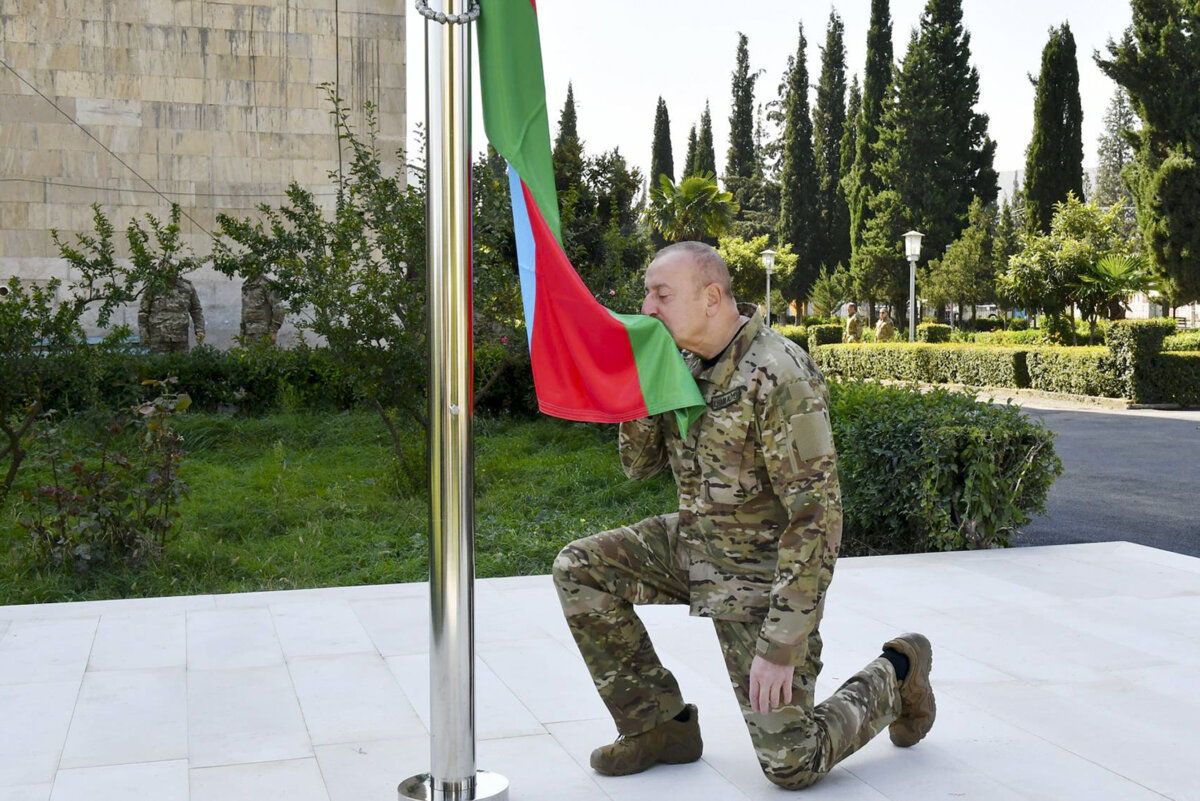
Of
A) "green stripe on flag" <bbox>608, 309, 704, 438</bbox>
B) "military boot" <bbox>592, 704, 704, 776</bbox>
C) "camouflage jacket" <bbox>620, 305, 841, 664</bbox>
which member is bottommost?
"military boot" <bbox>592, 704, 704, 776</bbox>

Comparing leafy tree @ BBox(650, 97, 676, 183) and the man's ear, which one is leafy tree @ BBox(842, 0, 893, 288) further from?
the man's ear

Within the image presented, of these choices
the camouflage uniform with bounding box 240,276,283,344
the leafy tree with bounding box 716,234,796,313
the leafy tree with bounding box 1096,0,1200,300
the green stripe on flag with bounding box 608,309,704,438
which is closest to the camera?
the green stripe on flag with bounding box 608,309,704,438

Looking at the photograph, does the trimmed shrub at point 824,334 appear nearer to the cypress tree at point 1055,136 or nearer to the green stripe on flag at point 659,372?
the cypress tree at point 1055,136

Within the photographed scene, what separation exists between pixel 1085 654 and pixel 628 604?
2.26 meters

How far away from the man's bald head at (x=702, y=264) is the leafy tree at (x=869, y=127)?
38.6 metres

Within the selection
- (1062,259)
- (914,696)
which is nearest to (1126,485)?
(914,696)

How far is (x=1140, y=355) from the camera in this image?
63.0 feet

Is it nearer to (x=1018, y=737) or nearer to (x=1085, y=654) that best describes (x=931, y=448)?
(x=1085, y=654)

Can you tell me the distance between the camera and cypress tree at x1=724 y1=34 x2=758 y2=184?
5525 centimetres

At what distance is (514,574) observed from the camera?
687 centimetres

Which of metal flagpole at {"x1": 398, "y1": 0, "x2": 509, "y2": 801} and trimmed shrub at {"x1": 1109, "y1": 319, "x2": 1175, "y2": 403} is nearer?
metal flagpole at {"x1": 398, "y1": 0, "x2": 509, "y2": 801}

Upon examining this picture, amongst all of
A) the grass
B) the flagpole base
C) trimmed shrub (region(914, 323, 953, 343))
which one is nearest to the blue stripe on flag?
the flagpole base

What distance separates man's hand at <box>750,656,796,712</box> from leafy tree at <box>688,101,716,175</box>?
5373 centimetres

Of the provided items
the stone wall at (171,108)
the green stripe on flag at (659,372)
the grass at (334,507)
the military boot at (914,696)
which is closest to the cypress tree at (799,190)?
the stone wall at (171,108)
